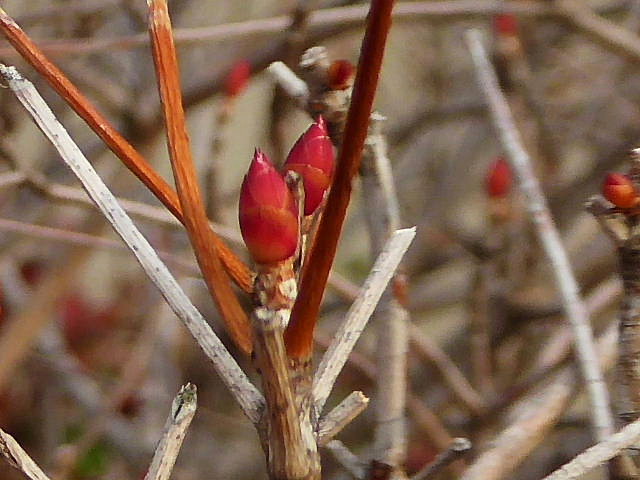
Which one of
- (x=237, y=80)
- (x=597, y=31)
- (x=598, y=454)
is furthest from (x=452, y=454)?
(x=597, y=31)

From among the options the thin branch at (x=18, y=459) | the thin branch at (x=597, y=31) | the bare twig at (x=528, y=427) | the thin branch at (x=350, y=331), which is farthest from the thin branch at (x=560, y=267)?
the thin branch at (x=597, y=31)

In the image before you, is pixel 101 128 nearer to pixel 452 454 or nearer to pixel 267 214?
pixel 267 214

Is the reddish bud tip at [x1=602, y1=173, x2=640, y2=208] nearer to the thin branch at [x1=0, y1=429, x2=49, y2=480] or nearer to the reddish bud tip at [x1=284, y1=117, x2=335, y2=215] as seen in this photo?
the reddish bud tip at [x1=284, y1=117, x2=335, y2=215]

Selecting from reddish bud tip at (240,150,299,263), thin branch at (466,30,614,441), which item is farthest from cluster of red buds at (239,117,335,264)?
thin branch at (466,30,614,441)

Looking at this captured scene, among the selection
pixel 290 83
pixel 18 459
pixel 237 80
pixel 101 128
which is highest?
pixel 237 80

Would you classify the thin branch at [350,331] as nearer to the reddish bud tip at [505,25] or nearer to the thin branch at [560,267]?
the thin branch at [560,267]

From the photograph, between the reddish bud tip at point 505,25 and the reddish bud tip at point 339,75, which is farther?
the reddish bud tip at point 505,25
